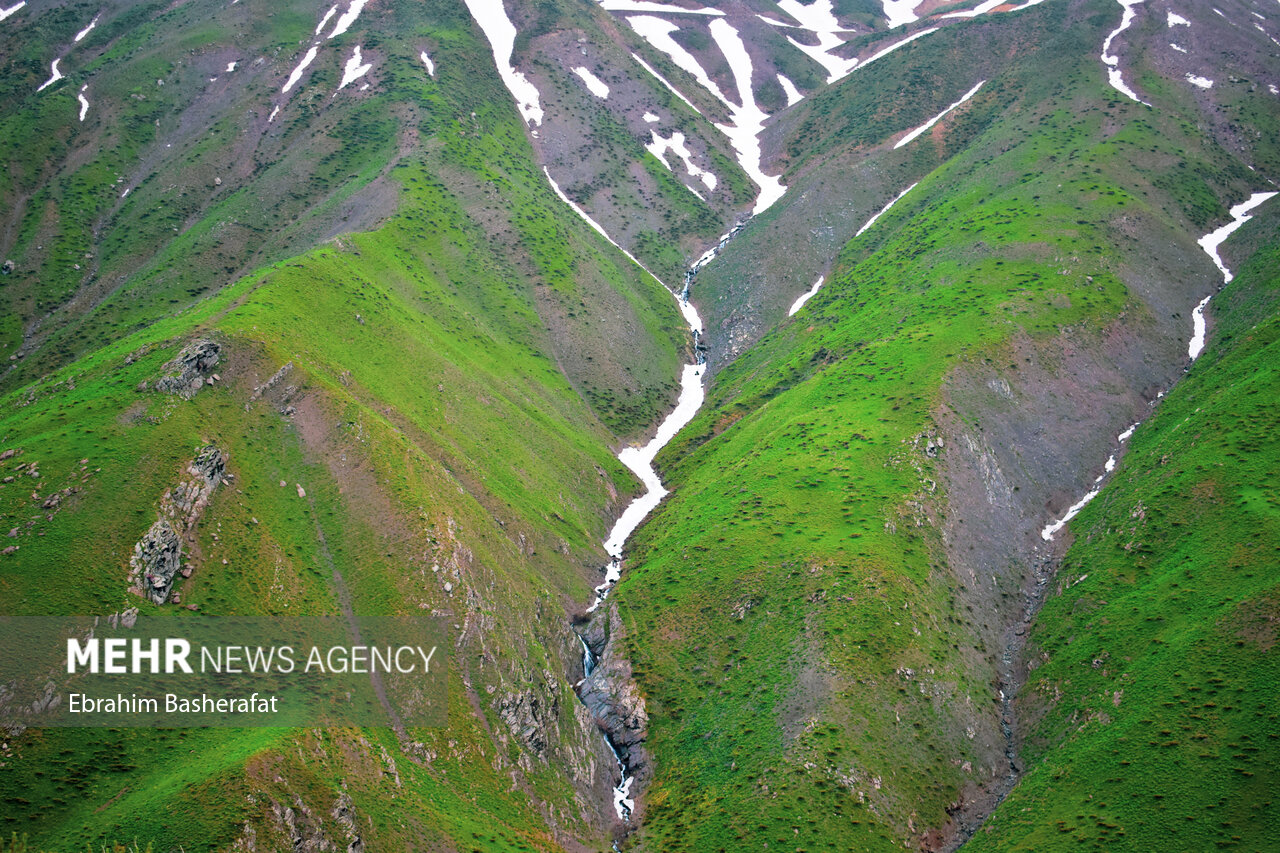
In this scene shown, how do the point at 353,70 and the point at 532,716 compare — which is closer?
the point at 532,716

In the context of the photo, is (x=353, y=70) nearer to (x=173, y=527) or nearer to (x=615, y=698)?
(x=173, y=527)

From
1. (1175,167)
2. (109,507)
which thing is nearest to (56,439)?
(109,507)

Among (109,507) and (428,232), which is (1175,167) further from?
(109,507)

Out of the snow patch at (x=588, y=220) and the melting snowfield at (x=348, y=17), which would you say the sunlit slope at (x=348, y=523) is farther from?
the melting snowfield at (x=348, y=17)

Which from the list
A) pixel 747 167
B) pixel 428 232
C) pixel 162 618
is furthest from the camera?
pixel 747 167

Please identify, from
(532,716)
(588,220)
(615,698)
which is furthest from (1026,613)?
(588,220)

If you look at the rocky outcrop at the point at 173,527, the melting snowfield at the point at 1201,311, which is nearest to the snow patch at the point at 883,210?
the melting snowfield at the point at 1201,311
